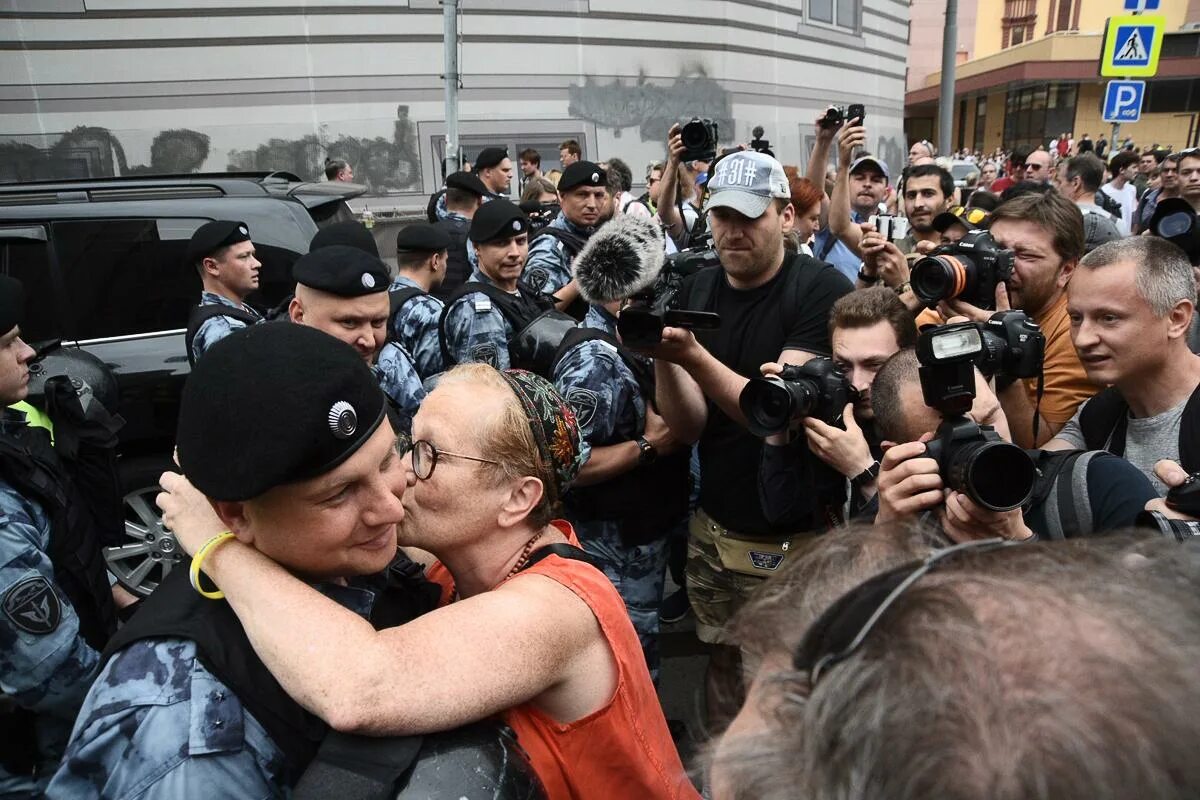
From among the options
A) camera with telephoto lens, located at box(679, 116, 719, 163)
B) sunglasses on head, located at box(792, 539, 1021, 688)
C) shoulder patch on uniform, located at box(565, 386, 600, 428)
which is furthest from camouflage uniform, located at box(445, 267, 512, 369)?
sunglasses on head, located at box(792, 539, 1021, 688)

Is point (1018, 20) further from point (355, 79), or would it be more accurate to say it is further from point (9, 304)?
point (9, 304)

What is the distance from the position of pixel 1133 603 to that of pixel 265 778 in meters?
1.08

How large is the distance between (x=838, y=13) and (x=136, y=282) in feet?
73.1

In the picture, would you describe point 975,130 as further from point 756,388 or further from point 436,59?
point 756,388

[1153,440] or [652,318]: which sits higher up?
[652,318]

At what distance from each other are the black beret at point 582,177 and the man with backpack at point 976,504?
3850 millimetres

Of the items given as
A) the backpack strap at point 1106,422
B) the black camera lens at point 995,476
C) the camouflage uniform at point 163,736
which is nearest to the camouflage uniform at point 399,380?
the camouflage uniform at point 163,736

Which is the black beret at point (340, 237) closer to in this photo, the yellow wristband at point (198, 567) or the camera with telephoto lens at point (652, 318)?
the camera with telephoto lens at point (652, 318)

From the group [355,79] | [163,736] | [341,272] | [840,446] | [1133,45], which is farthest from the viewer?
[355,79]

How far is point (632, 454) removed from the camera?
2812 mm

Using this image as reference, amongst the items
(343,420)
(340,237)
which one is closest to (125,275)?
(340,237)

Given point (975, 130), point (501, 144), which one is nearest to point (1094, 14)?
point (975, 130)

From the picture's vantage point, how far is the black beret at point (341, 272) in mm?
3068

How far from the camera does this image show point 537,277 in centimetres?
514
